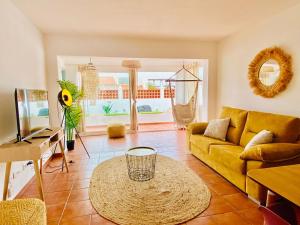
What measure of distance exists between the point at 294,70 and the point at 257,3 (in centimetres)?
104

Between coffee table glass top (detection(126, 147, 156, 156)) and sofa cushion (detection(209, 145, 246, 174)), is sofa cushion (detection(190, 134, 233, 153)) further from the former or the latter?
coffee table glass top (detection(126, 147, 156, 156))

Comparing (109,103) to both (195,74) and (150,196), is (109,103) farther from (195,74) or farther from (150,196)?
(150,196)

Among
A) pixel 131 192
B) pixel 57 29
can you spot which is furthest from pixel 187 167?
pixel 57 29

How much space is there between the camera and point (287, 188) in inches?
47.3

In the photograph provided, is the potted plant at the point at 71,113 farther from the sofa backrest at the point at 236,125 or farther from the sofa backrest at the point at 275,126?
the sofa backrest at the point at 275,126

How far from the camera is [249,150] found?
2193 millimetres

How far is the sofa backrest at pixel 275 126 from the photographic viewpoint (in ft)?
7.90

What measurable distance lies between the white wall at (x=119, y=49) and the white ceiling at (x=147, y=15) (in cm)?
23

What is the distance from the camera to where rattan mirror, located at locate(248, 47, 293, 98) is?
2781 millimetres

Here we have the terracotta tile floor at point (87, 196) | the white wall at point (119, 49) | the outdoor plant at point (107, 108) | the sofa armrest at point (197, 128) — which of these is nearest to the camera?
the terracotta tile floor at point (87, 196)

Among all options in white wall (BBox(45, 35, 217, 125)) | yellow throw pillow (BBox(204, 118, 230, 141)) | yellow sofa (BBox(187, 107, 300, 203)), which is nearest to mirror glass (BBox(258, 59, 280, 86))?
yellow sofa (BBox(187, 107, 300, 203))

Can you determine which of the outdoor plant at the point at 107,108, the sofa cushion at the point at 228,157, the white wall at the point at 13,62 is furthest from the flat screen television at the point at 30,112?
the outdoor plant at the point at 107,108

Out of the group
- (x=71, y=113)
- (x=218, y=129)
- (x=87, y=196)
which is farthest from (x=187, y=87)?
(x=87, y=196)

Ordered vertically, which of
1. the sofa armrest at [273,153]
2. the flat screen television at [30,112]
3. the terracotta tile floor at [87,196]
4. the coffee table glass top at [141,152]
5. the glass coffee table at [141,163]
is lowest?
the terracotta tile floor at [87,196]
